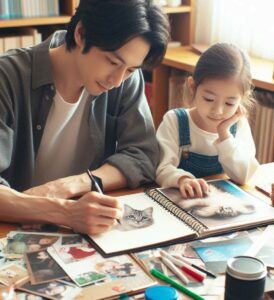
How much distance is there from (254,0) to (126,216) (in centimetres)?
190

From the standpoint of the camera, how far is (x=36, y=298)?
37.3 inches

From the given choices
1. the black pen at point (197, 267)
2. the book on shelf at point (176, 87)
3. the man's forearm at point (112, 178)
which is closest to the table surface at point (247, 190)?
the man's forearm at point (112, 178)

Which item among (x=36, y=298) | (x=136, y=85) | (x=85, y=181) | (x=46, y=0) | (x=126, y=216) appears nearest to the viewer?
(x=36, y=298)

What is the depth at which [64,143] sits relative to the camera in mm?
1667

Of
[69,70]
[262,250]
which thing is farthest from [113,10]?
[262,250]

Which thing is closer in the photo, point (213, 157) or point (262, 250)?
point (262, 250)

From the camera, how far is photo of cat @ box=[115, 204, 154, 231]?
120 cm

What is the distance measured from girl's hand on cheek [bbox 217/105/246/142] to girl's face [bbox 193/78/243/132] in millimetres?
12

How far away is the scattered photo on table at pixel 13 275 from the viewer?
987 mm

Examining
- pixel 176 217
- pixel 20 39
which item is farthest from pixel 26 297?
pixel 20 39

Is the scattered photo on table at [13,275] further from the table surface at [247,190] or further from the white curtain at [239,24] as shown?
the white curtain at [239,24]

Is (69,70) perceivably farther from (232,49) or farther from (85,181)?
(232,49)

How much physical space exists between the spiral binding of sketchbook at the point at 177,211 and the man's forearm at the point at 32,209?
0.78 feet

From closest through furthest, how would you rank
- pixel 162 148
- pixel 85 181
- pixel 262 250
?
pixel 262 250
pixel 85 181
pixel 162 148
